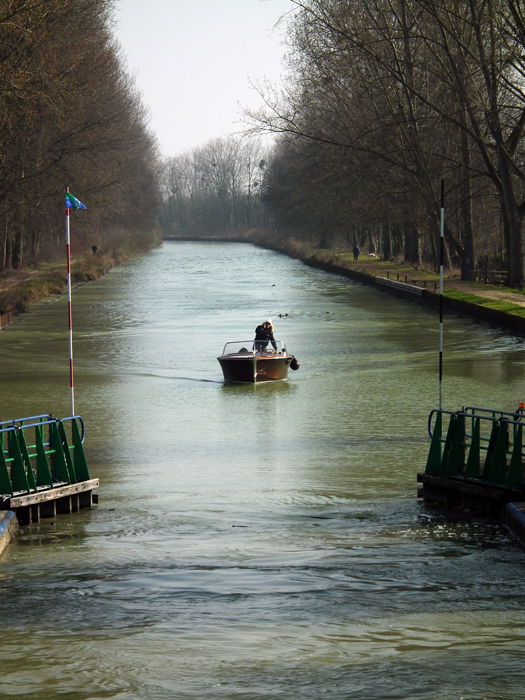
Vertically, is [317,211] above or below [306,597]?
above

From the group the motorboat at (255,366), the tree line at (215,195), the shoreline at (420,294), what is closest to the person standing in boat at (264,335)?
the motorboat at (255,366)

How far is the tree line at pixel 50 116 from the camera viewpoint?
115 ft

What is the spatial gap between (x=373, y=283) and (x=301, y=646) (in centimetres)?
4886

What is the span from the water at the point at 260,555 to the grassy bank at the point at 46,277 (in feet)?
52.6

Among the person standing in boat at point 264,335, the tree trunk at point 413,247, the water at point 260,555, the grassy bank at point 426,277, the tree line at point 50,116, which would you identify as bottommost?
the water at point 260,555

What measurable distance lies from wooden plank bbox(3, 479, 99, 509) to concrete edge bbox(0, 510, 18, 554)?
0.66 feet

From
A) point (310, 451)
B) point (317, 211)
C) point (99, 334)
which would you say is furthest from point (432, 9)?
point (317, 211)

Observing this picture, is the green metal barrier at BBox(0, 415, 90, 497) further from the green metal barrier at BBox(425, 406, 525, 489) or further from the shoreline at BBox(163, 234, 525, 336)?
A: the shoreline at BBox(163, 234, 525, 336)

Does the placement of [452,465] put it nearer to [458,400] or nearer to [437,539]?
[437,539]

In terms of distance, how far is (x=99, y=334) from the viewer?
34.9 meters

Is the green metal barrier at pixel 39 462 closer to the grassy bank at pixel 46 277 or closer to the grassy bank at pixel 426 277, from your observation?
the grassy bank at pixel 426 277

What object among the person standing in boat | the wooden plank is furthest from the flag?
the person standing in boat

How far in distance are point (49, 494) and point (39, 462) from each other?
1.27 ft

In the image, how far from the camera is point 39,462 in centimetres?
1221
